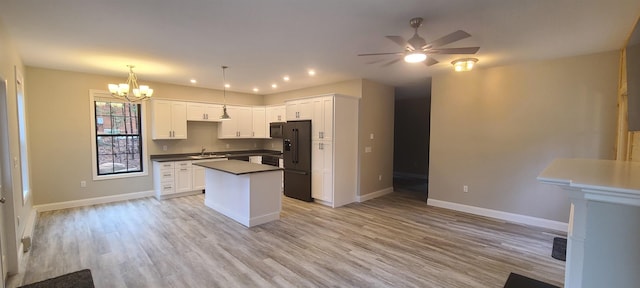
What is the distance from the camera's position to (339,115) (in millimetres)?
5324

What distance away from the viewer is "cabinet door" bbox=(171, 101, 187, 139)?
19.9ft

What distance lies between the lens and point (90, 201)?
5332 millimetres

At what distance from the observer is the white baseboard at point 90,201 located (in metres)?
4.91

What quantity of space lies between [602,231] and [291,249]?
9.43ft

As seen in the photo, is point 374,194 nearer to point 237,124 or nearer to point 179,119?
point 237,124

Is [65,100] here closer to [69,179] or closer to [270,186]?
[69,179]

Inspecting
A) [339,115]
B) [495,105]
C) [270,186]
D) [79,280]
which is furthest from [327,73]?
[79,280]

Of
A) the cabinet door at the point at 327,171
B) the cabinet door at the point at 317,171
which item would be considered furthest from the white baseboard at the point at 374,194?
the cabinet door at the point at 317,171

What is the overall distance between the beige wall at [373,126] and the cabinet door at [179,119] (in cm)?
272

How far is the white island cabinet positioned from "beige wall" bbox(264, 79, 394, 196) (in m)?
4.49

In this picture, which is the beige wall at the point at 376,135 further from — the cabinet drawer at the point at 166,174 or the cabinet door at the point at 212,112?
the cabinet drawer at the point at 166,174

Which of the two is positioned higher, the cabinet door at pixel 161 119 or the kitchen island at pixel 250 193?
the cabinet door at pixel 161 119

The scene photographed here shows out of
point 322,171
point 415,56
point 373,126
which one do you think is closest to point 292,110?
point 322,171

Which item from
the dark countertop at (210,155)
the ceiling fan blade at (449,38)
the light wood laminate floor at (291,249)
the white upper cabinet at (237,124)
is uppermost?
the ceiling fan blade at (449,38)
